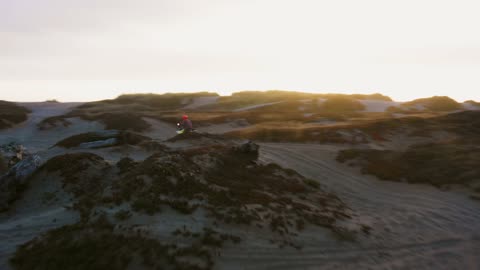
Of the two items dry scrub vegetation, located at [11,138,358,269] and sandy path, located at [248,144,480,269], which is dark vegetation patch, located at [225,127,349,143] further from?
dry scrub vegetation, located at [11,138,358,269]

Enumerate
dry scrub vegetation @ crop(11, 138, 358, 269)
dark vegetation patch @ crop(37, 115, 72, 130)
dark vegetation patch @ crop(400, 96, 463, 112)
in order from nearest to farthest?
dry scrub vegetation @ crop(11, 138, 358, 269) → dark vegetation patch @ crop(37, 115, 72, 130) → dark vegetation patch @ crop(400, 96, 463, 112)

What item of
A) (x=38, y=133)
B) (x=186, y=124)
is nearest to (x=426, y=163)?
(x=186, y=124)

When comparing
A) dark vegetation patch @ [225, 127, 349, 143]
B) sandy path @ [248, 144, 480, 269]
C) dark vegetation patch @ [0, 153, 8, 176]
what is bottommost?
sandy path @ [248, 144, 480, 269]

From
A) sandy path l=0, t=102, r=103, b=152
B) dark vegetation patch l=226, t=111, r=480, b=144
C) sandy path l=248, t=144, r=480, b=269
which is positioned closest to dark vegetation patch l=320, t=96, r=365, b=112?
dark vegetation patch l=226, t=111, r=480, b=144

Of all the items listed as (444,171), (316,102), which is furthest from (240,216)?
(316,102)

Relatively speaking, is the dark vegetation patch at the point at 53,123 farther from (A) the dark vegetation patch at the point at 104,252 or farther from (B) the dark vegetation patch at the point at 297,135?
(A) the dark vegetation patch at the point at 104,252

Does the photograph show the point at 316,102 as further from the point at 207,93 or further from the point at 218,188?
the point at 218,188

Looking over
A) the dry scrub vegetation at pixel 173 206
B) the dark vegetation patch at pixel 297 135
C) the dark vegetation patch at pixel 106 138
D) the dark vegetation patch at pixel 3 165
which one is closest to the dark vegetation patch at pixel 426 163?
the dark vegetation patch at pixel 297 135

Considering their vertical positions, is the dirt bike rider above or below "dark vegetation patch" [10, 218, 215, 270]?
above
